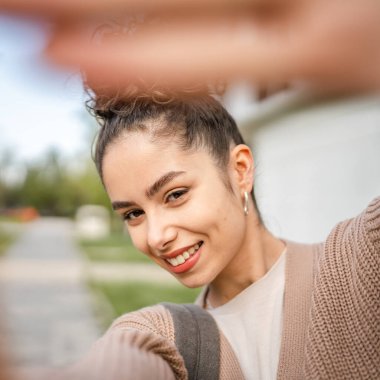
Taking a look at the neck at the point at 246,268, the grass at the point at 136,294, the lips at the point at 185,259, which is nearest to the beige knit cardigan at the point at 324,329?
the lips at the point at 185,259

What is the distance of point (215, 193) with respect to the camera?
1.70 metres

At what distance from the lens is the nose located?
161 cm

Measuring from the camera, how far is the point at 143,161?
1.65 meters

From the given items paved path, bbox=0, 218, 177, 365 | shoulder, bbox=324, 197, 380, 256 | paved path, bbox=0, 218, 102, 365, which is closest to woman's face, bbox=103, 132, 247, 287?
shoulder, bbox=324, 197, 380, 256

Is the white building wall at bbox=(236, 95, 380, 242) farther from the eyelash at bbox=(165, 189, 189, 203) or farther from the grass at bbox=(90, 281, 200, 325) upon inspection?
the eyelash at bbox=(165, 189, 189, 203)

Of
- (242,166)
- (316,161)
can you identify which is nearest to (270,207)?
(316,161)

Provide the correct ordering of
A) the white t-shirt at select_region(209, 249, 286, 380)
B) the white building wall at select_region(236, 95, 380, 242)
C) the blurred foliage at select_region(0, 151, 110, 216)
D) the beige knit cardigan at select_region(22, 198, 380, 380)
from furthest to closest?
the blurred foliage at select_region(0, 151, 110, 216)
the white building wall at select_region(236, 95, 380, 242)
the white t-shirt at select_region(209, 249, 286, 380)
the beige knit cardigan at select_region(22, 198, 380, 380)

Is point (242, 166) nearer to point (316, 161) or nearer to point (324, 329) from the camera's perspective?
point (324, 329)

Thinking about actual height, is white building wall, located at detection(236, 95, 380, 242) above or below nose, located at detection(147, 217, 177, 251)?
below

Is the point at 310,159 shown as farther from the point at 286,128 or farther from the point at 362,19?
the point at 362,19

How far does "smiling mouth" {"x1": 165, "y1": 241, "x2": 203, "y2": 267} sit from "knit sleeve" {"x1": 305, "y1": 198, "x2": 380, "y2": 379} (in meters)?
0.36

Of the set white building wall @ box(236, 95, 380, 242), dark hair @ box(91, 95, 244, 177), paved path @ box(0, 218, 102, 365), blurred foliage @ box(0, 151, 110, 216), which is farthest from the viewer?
blurred foliage @ box(0, 151, 110, 216)

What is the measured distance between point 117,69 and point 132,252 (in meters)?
14.6

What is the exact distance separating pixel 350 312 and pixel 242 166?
668mm
